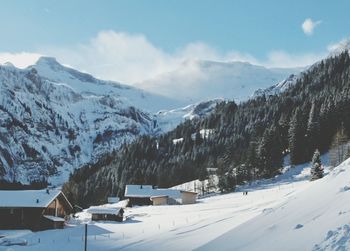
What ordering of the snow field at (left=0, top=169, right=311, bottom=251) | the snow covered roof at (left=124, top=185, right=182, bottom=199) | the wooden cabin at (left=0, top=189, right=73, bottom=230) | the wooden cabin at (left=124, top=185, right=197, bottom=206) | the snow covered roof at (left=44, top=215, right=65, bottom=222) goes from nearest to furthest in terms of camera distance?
the snow field at (left=0, top=169, right=311, bottom=251) < the snow covered roof at (left=44, top=215, right=65, bottom=222) < the wooden cabin at (left=0, top=189, right=73, bottom=230) < the wooden cabin at (left=124, top=185, right=197, bottom=206) < the snow covered roof at (left=124, top=185, right=182, bottom=199)

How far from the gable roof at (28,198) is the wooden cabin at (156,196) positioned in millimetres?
34993

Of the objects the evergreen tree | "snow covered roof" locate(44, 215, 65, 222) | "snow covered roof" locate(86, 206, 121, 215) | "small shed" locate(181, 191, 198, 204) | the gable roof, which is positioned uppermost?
the evergreen tree

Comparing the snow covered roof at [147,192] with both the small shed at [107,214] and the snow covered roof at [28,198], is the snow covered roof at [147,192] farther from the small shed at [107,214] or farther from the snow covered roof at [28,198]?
the snow covered roof at [28,198]

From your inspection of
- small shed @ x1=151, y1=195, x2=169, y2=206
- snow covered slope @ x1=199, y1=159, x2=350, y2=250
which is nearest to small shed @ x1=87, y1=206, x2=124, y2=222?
A: small shed @ x1=151, y1=195, x2=169, y2=206

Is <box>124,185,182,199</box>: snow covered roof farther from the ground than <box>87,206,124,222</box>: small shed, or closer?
farther from the ground

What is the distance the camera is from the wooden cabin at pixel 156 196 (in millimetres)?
109131

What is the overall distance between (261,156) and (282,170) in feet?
20.8

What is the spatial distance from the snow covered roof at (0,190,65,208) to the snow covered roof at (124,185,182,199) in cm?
4155

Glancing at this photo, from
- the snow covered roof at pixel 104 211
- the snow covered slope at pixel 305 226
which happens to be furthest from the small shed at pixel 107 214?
the snow covered slope at pixel 305 226

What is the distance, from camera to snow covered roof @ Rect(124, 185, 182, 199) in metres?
120

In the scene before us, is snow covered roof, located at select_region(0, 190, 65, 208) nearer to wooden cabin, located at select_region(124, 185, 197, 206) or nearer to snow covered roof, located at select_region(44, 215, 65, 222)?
snow covered roof, located at select_region(44, 215, 65, 222)

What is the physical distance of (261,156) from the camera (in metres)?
120

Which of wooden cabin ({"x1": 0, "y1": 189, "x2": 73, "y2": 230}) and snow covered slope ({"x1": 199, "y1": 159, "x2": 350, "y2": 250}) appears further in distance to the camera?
wooden cabin ({"x1": 0, "y1": 189, "x2": 73, "y2": 230})

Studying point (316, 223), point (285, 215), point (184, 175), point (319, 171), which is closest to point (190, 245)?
point (285, 215)
